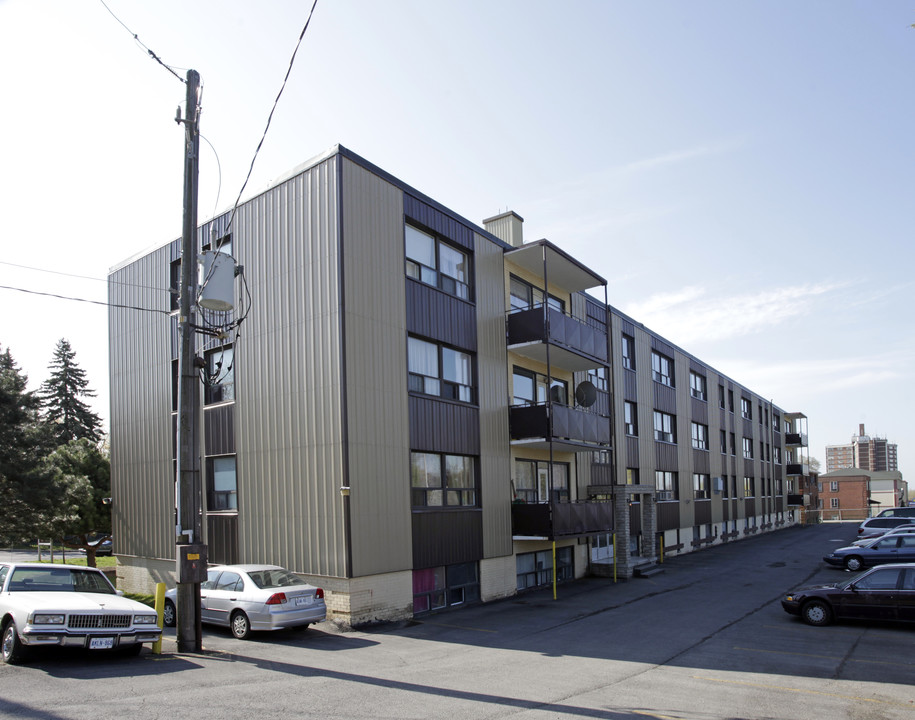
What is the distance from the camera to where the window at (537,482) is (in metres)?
21.2

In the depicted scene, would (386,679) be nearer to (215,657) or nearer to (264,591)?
(215,657)

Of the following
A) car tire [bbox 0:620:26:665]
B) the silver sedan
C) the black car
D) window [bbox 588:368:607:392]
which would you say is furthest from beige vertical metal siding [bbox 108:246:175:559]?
the black car

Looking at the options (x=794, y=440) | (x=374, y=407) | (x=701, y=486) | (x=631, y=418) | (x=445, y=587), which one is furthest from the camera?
(x=794, y=440)

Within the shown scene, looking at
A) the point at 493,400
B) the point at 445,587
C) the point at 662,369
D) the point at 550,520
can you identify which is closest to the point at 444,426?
the point at 493,400

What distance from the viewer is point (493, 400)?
20.1m

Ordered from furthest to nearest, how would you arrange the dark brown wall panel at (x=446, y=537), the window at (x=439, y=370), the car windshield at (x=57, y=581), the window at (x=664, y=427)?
the window at (x=664, y=427) < the window at (x=439, y=370) < the dark brown wall panel at (x=446, y=537) < the car windshield at (x=57, y=581)

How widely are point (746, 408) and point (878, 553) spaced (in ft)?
92.0

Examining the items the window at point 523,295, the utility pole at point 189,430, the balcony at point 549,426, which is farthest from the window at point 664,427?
the utility pole at point 189,430

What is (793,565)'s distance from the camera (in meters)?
28.9

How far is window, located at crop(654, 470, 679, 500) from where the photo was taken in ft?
107

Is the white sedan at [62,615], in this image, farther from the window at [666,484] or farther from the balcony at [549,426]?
the window at [666,484]

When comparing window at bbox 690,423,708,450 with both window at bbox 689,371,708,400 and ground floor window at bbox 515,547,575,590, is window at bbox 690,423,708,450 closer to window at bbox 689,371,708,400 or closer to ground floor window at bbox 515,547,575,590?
window at bbox 689,371,708,400

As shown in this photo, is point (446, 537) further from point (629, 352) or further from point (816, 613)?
point (629, 352)

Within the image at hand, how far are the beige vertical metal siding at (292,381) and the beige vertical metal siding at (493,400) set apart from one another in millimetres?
5054
